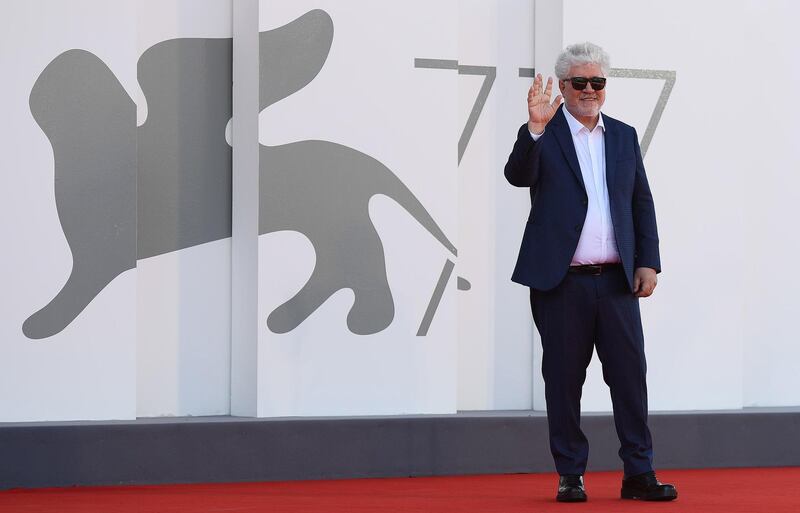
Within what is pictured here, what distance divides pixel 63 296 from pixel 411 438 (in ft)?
5.05

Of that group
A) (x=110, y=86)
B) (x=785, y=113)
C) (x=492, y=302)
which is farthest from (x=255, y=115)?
(x=785, y=113)

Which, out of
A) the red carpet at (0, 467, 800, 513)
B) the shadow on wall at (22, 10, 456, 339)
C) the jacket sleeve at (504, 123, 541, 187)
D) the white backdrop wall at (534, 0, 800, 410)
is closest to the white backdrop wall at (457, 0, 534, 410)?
the white backdrop wall at (534, 0, 800, 410)

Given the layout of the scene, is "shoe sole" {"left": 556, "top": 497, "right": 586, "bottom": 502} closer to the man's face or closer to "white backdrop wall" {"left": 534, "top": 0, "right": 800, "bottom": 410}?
the man's face

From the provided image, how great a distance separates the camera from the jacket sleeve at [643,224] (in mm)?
4191

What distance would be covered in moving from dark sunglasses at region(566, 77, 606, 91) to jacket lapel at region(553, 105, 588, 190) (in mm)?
133

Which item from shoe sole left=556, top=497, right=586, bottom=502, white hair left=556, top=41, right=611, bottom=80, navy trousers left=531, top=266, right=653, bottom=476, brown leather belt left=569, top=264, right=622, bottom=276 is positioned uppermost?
white hair left=556, top=41, right=611, bottom=80

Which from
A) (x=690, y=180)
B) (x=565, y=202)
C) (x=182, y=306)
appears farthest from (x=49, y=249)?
(x=690, y=180)

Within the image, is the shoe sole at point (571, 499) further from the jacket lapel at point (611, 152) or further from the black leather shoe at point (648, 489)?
the jacket lapel at point (611, 152)

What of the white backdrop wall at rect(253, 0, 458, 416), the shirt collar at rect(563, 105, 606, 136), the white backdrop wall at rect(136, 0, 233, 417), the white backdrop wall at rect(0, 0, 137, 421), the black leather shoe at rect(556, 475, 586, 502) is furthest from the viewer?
the white backdrop wall at rect(136, 0, 233, 417)

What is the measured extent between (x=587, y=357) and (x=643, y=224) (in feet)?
1.63

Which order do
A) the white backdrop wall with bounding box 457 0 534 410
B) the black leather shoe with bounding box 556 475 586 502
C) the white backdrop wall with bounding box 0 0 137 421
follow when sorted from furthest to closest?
the white backdrop wall with bounding box 457 0 534 410 < the white backdrop wall with bounding box 0 0 137 421 < the black leather shoe with bounding box 556 475 586 502

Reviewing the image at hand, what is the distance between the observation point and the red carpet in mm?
3996

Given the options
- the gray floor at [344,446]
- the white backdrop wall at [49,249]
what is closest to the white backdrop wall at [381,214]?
the white backdrop wall at [49,249]

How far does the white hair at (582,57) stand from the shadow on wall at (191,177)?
1.36 m
